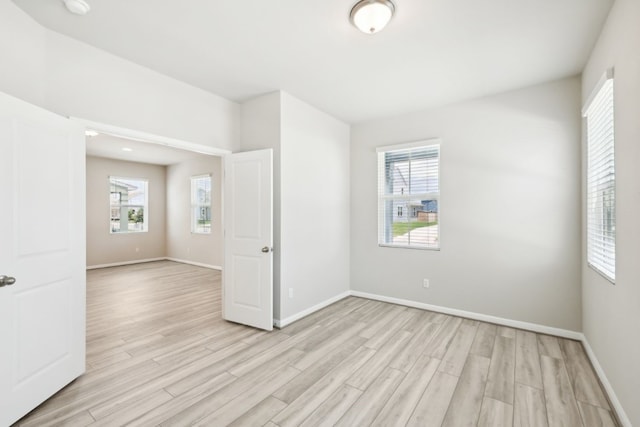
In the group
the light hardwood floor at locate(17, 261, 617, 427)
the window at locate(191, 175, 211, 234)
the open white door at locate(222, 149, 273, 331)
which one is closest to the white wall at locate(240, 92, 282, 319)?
the open white door at locate(222, 149, 273, 331)

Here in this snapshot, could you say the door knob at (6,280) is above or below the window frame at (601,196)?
below

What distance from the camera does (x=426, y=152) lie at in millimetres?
4148

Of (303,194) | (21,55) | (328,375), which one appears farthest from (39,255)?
(303,194)

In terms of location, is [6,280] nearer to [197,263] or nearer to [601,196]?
[601,196]

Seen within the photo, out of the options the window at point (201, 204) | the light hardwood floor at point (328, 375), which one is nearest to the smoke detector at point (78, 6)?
the light hardwood floor at point (328, 375)

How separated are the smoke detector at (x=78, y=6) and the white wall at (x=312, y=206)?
1920 millimetres

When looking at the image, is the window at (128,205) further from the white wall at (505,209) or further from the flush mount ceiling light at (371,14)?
the flush mount ceiling light at (371,14)

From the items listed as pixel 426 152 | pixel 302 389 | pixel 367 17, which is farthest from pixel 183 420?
pixel 426 152

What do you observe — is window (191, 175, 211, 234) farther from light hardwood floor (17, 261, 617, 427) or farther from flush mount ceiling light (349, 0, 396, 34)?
flush mount ceiling light (349, 0, 396, 34)

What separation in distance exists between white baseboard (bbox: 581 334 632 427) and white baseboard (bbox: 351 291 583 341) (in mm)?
274

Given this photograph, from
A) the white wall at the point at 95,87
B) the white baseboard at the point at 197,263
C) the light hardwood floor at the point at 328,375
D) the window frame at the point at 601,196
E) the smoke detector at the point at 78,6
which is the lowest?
the light hardwood floor at the point at 328,375

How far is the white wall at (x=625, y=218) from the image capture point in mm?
1730

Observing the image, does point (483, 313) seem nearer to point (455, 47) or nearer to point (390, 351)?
point (390, 351)

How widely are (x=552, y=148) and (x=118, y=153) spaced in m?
8.05
